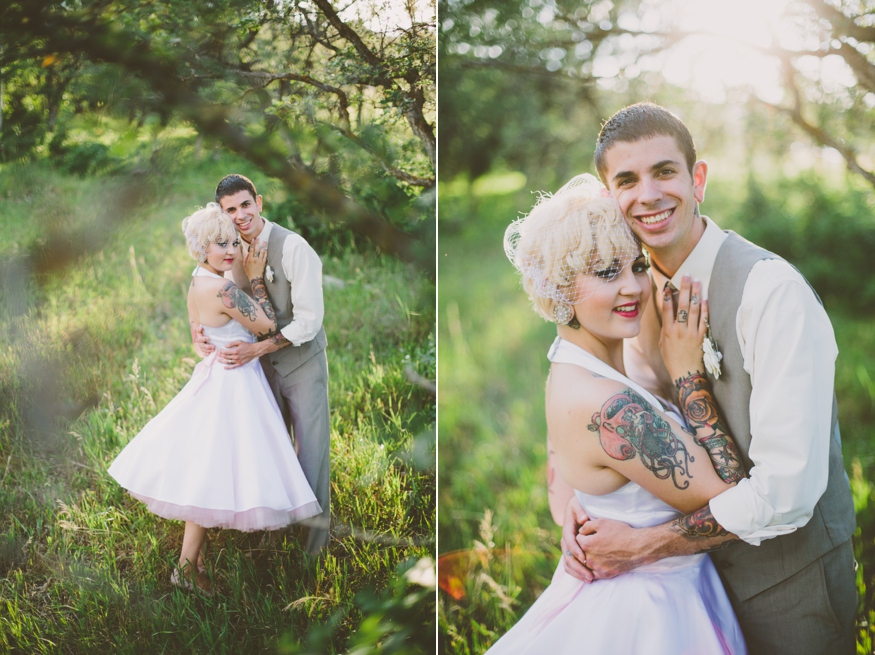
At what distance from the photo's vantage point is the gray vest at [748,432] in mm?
1978

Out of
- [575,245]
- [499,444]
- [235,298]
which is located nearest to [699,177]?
[575,245]

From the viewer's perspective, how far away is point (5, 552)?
2277mm

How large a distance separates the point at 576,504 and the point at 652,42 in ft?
6.81

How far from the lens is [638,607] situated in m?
2.06

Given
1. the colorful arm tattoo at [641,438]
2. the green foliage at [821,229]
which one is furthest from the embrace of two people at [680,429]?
the green foliage at [821,229]

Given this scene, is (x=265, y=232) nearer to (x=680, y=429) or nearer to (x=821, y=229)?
(x=680, y=429)

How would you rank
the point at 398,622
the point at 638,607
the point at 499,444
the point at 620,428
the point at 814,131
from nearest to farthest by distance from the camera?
the point at 620,428, the point at 638,607, the point at 398,622, the point at 814,131, the point at 499,444

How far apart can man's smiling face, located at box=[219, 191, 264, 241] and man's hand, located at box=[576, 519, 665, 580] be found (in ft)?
5.13

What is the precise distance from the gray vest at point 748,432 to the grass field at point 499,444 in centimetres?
75

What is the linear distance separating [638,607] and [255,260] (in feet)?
5.74

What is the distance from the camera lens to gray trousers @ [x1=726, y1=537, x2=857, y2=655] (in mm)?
2027

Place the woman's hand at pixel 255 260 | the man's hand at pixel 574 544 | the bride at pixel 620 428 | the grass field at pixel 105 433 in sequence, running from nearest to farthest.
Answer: the bride at pixel 620 428 < the man's hand at pixel 574 544 < the grass field at pixel 105 433 < the woman's hand at pixel 255 260

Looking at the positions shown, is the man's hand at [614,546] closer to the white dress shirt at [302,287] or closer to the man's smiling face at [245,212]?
the white dress shirt at [302,287]

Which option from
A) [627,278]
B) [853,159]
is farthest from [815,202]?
[627,278]
